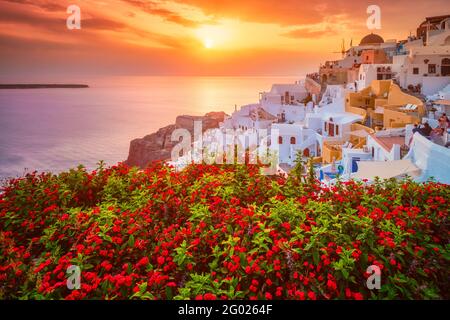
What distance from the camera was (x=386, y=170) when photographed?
12.6 m

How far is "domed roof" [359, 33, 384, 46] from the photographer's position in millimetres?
64562

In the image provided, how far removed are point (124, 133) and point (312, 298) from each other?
341 feet

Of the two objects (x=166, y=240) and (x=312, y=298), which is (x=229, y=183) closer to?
(x=166, y=240)

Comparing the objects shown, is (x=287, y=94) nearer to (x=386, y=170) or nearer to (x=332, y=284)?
(x=386, y=170)

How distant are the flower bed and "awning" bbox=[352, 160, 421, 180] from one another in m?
5.45

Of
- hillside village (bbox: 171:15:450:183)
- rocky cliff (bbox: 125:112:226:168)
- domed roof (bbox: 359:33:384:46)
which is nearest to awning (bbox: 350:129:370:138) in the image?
hillside village (bbox: 171:15:450:183)

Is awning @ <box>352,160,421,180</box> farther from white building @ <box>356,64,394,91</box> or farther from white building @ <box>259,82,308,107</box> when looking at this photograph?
white building @ <box>259,82,308,107</box>

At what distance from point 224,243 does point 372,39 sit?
231ft

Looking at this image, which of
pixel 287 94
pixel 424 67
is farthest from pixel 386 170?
pixel 287 94

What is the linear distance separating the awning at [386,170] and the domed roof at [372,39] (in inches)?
2355

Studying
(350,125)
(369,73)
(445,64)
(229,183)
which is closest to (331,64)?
(369,73)

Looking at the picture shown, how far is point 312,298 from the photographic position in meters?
3.80

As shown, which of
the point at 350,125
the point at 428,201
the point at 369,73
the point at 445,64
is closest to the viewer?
the point at 428,201

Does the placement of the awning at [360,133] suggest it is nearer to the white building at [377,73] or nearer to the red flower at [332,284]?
the white building at [377,73]
